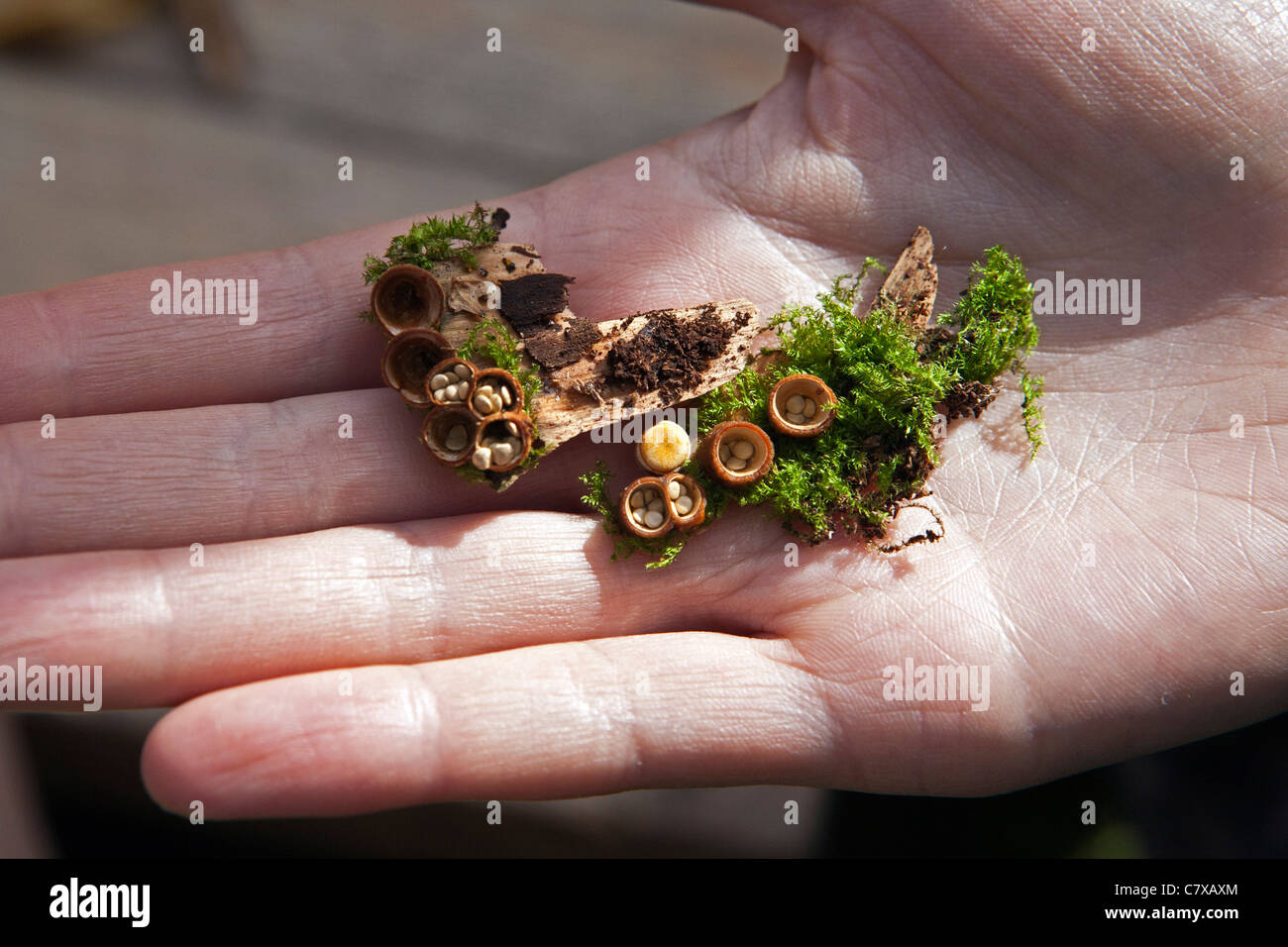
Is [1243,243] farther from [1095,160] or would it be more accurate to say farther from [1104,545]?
[1104,545]

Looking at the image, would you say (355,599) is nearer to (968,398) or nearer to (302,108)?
(968,398)

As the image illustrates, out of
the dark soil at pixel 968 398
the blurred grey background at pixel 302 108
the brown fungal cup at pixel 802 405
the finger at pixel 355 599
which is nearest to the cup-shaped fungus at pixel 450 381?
the finger at pixel 355 599

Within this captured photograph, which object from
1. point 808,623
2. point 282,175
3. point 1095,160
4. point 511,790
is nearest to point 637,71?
point 282,175

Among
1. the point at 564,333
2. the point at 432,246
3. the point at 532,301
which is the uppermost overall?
the point at 432,246

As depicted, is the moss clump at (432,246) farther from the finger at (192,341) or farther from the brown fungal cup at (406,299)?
the finger at (192,341)

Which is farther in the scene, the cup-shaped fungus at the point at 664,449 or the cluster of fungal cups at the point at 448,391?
the cup-shaped fungus at the point at 664,449

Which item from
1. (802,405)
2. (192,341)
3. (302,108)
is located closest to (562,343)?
(802,405)

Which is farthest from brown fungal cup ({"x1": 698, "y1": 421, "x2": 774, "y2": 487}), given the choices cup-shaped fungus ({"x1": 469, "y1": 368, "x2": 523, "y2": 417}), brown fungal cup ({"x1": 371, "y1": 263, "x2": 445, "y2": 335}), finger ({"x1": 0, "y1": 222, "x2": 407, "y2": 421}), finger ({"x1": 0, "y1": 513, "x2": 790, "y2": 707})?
finger ({"x1": 0, "y1": 222, "x2": 407, "y2": 421})
